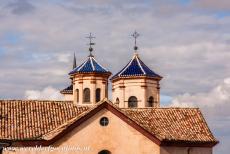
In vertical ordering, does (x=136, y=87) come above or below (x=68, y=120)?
above

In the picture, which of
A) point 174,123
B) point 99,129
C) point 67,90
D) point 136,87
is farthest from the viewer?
point 67,90

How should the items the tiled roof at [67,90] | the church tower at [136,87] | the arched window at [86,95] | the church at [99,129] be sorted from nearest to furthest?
the church at [99,129], the arched window at [86,95], the church tower at [136,87], the tiled roof at [67,90]

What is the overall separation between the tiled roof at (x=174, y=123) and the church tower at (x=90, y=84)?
16.5 ft

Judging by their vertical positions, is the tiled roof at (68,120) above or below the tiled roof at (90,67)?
below

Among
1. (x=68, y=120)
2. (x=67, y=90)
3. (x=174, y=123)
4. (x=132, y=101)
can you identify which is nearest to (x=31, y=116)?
(x=68, y=120)

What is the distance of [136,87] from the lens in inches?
2090

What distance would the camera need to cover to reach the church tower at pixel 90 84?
162 ft

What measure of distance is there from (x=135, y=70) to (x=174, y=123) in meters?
10.3

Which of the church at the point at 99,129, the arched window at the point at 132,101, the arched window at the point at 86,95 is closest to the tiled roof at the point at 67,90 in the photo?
the arched window at the point at 132,101

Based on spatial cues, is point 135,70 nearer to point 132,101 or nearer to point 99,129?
point 132,101

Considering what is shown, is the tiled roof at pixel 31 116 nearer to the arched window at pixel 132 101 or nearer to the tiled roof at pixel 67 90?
the arched window at pixel 132 101

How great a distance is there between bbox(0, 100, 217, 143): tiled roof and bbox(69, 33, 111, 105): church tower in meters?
4.39

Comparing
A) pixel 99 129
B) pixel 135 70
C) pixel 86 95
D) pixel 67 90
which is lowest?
pixel 99 129

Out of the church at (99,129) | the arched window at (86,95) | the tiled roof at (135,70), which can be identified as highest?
the tiled roof at (135,70)
